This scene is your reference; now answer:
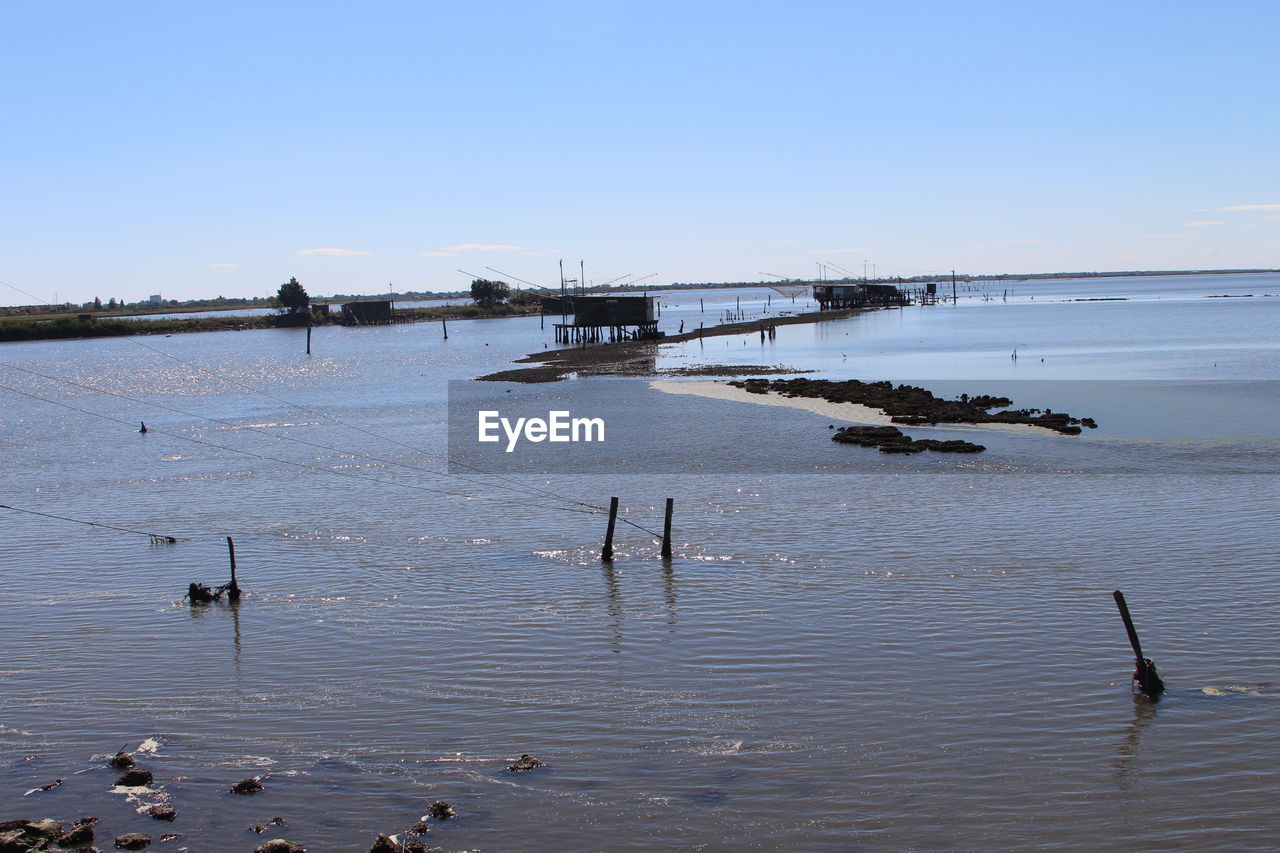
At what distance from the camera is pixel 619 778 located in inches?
472

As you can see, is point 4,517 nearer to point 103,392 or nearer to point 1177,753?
point 1177,753

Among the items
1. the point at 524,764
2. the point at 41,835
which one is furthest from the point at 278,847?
the point at 524,764

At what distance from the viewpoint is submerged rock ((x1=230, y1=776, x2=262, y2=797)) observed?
1169 centimetres

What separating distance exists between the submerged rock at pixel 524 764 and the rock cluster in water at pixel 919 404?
3217 centimetres

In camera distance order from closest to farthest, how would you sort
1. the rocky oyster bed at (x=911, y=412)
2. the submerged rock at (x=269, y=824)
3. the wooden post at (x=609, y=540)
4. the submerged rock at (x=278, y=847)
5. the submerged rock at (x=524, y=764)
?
the submerged rock at (x=278, y=847) → the submerged rock at (x=269, y=824) → the submerged rock at (x=524, y=764) → the wooden post at (x=609, y=540) → the rocky oyster bed at (x=911, y=412)

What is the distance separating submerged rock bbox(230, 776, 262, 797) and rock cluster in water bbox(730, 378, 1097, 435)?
34491 millimetres

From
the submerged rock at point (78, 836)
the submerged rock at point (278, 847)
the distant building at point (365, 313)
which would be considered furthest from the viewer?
the distant building at point (365, 313)

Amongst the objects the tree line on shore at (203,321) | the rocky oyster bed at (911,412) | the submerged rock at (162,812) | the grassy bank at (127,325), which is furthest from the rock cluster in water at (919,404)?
the grassy bank at (127,325)

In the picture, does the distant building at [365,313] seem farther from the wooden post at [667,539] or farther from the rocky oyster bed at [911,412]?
the wooden post at [667,539]

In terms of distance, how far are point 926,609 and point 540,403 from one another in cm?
3928

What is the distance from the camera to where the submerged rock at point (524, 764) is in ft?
40.0

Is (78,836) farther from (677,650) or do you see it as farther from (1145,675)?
(1145,675)

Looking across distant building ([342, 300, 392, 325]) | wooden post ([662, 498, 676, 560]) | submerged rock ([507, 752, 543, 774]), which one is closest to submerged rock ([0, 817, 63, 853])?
submerged rock ([507, 752, 543, 774])

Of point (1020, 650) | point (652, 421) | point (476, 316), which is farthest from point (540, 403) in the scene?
point (476, 316)
